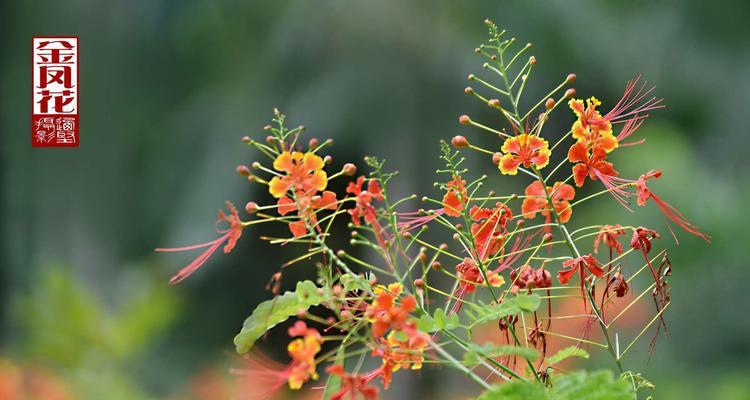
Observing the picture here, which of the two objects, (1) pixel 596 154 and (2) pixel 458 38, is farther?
(2) pixel 458 38

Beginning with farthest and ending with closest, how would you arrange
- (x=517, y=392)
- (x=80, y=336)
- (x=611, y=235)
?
1. (x=80, y=336)
2. (x=611, y=235)
3. (x=517, y=392)

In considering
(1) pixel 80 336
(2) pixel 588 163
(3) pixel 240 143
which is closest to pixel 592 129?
(2) pixel 588 163

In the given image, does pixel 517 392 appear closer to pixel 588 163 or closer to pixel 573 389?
pixel 573 389

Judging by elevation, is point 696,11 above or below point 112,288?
above

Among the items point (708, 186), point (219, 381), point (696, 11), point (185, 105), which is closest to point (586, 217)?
point (708, 186)

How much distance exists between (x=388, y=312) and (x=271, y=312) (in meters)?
0.07

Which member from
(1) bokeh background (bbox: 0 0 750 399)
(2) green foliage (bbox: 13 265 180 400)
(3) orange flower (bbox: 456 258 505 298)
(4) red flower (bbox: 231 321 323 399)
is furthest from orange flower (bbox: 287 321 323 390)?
(2) green foliage (bbox: 13 265 180 400)

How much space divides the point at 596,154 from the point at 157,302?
269 centimetres

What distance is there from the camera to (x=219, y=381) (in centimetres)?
319

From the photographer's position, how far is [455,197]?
0.45 m

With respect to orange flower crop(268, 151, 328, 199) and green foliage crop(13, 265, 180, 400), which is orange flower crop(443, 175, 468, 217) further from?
green foliage crop(13, 265, 180, 400)

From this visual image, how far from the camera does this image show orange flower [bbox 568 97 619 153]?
0.46 metres

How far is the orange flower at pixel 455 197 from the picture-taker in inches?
16.9

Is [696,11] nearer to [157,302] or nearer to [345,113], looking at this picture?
[345,113]
